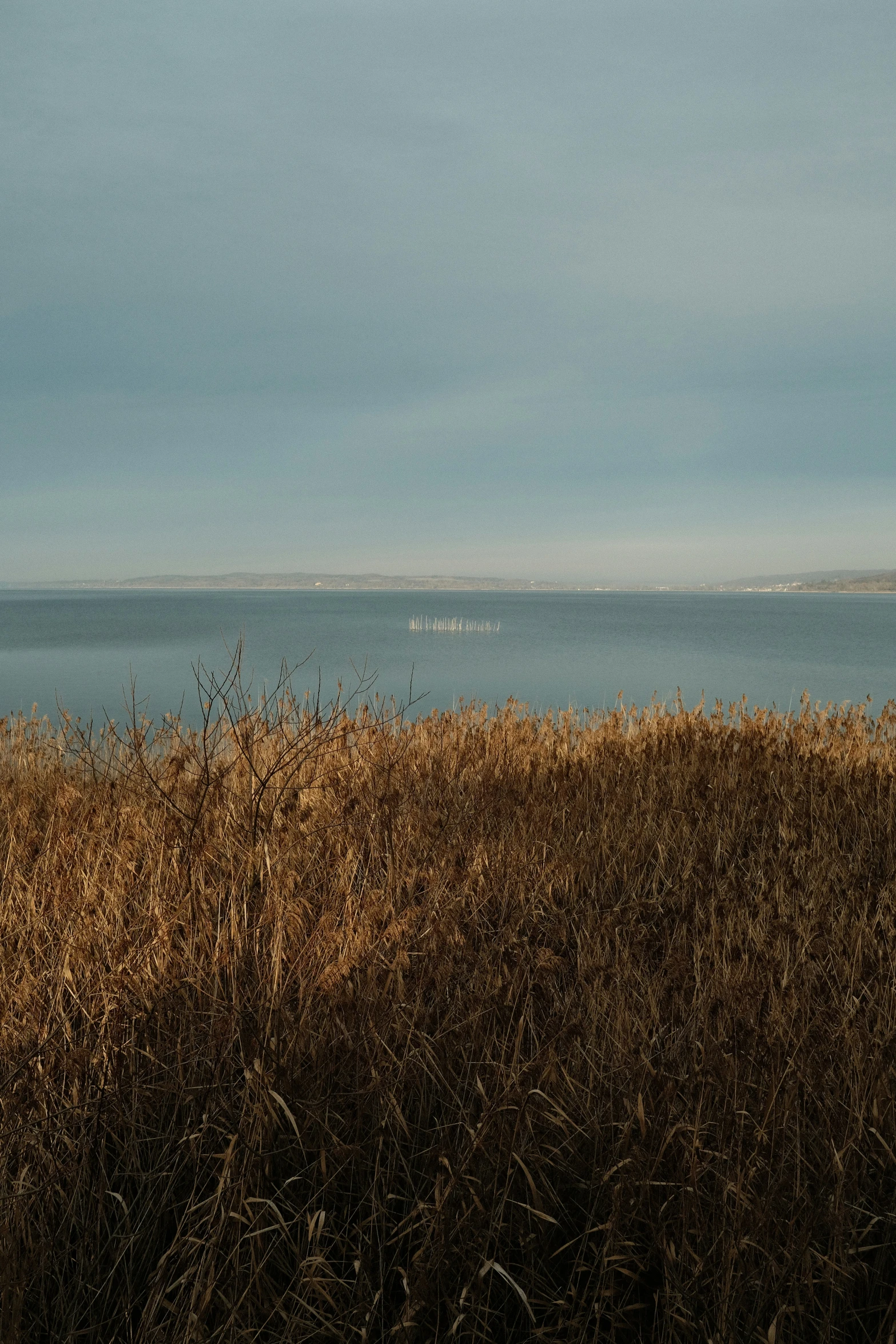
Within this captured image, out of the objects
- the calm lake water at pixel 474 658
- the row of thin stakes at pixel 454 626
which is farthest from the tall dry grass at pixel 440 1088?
the row of thin stakes at pixel 454 626

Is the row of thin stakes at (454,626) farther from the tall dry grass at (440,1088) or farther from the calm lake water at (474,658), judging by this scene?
the tall dry grass at (440,1088)

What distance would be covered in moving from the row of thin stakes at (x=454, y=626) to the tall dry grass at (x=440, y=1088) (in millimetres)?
62708

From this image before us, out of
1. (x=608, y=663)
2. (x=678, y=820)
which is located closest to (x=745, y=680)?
(x=608, y=663)

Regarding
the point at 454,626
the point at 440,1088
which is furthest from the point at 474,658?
the point at 440,1088

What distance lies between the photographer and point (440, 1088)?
218 centimetres

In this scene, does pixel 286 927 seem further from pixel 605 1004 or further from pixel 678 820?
pixel 678 820

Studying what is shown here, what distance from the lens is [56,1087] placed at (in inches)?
84.8

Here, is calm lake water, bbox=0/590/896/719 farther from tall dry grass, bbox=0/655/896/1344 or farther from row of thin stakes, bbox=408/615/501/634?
row of thin stakes, bbox=408/615/501/634

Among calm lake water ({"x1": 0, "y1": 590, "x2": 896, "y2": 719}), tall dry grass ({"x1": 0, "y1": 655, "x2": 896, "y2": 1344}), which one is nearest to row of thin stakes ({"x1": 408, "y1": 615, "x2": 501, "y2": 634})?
calm lake water ({"x1": 0, "y1": 590, "x2": 896, "y2": 719})

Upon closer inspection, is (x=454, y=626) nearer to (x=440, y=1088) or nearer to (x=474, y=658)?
(x=474, y=658)

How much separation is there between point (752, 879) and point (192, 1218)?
2853mm

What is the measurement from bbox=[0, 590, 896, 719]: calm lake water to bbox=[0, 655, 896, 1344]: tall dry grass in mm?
1228

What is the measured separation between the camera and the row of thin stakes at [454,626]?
69531mm

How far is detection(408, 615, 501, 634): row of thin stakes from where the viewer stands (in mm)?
69531
